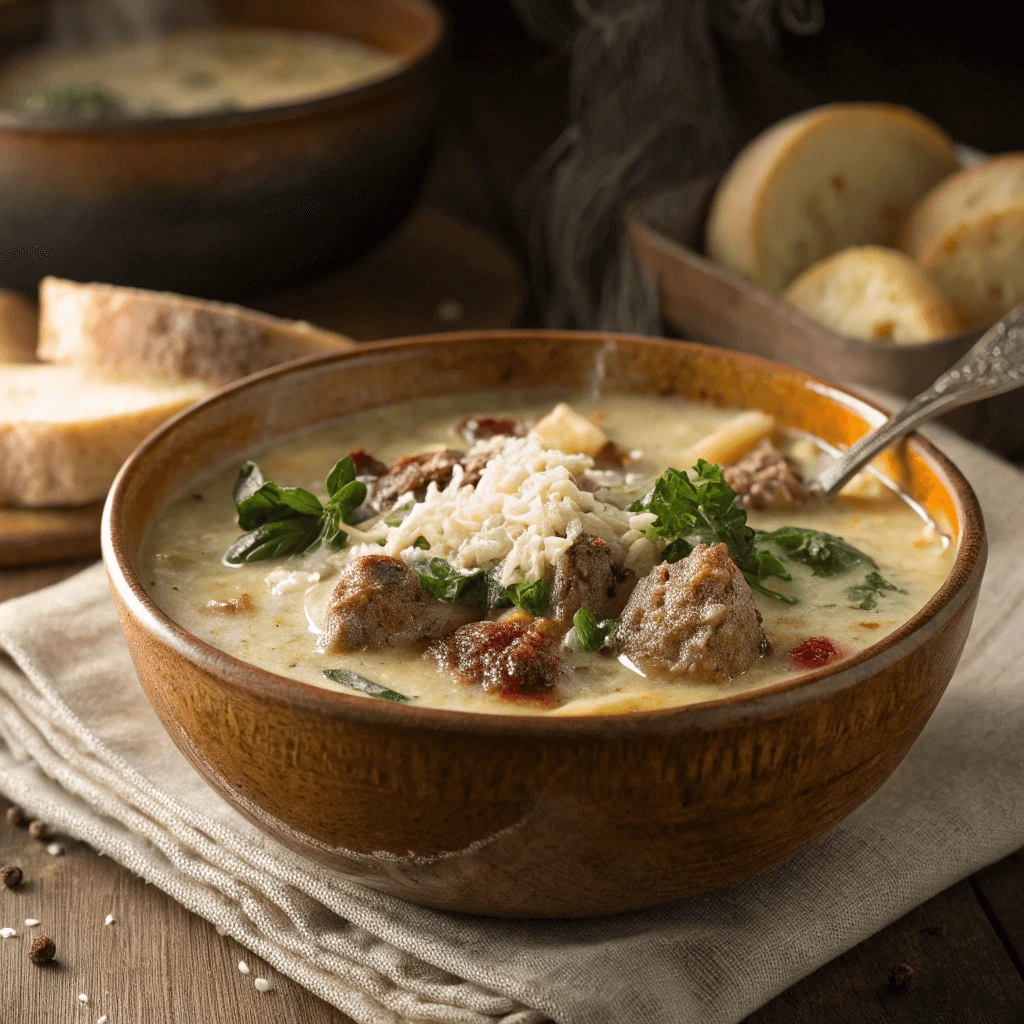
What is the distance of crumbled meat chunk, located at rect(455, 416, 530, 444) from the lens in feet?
10.0

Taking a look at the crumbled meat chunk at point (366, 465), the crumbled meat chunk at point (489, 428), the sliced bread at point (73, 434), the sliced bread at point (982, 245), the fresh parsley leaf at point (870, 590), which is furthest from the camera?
the sliced bread at point (982, 245)

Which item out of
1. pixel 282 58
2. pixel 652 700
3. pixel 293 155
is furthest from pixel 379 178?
pixel 652 700

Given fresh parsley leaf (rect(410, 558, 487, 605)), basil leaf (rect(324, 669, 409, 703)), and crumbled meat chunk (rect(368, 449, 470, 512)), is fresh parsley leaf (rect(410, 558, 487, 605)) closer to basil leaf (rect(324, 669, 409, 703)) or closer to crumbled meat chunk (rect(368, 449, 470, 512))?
basil leaf (rect(324, 669, 409, 703))

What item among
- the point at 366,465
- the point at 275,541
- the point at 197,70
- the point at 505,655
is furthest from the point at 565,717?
the point at 197,70

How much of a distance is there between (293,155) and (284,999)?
263 cm

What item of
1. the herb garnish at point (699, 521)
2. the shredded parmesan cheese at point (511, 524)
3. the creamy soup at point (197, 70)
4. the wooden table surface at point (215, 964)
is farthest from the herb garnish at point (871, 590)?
the creamy soup at point (197, 70)

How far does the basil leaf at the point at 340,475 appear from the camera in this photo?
267 centimetres

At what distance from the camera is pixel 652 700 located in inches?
82.8

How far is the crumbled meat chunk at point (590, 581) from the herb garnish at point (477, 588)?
29mm

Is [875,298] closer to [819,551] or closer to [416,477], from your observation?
[819,551]

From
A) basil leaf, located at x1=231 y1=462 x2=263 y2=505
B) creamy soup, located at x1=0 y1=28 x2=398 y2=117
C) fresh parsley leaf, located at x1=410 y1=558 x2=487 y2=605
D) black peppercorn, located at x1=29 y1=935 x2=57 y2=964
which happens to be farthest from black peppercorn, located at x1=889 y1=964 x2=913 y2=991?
creamy soup, located at x1=0 y1=28 x2=398 y2=117

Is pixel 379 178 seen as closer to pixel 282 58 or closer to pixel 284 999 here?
pixel 282 58

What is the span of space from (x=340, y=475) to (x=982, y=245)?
2.13 m

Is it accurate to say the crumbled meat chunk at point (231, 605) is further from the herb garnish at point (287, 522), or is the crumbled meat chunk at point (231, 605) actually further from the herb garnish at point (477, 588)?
the herb garnish at point (477, 588)
